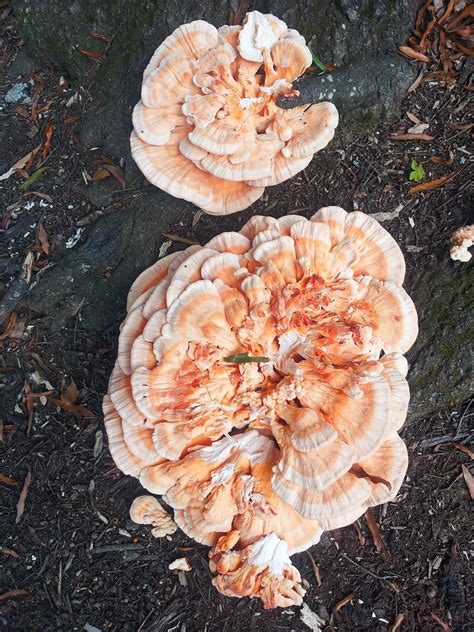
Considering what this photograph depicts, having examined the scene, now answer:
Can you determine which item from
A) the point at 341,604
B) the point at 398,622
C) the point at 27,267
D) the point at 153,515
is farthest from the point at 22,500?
the point at 398,622

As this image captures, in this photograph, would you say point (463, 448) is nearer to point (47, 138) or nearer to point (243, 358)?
point (243, 358)

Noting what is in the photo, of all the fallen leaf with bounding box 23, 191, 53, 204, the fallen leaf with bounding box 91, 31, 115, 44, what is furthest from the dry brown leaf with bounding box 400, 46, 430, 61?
the fallen leaf with bounding box 23, 191, 53, 204

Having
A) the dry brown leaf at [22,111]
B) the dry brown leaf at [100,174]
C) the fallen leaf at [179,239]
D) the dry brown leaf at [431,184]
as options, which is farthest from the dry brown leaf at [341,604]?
the dry brown leaf at [22,111]

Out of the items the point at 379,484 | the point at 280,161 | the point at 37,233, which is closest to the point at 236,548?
the point at 379,484

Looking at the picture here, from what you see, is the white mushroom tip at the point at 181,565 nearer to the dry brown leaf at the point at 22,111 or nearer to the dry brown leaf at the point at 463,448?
the dry brown leaf at the point at 463,448

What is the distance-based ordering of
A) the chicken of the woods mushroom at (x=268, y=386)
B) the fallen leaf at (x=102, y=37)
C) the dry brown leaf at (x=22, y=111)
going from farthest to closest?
1. the dry brown leaf at (x=22, y=111)
2. the fallen leaf at (x=102, y=37)
3. the chicken of the woods mushroom at (x=268, y=386)
